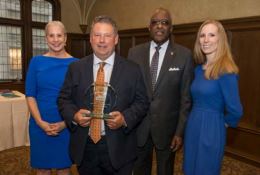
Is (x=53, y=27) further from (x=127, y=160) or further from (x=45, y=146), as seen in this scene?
(x=127, y=160)

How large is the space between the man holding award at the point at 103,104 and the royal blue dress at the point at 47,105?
17.7 inches

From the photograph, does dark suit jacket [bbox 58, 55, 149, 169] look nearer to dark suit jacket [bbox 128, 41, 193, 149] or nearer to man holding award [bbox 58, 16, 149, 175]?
man holding award [bbox 58, 16, 149, 175]

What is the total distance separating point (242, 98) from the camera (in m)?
4.29

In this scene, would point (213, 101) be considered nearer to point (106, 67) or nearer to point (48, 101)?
point (106, 67)

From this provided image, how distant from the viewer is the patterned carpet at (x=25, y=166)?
3.64 m

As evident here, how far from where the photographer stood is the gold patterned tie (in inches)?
63.7

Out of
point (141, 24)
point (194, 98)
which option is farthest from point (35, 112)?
point (141, 24)

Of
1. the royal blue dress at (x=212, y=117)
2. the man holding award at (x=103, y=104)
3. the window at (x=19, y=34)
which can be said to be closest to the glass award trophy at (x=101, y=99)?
the man holding award at (x=103, y=104)

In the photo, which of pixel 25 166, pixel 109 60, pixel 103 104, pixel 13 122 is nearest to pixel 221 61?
pixel 109 60

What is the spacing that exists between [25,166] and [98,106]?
2.74 meters

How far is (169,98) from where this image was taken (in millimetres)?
2230

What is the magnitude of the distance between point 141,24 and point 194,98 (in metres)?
4.33

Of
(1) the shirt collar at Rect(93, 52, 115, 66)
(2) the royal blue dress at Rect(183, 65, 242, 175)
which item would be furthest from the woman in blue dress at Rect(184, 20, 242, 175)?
(1) the shirt collar at Rect(93, 52, 115, 66)

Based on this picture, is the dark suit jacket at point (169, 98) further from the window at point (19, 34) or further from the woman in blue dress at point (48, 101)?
the window at point (19, 34)
